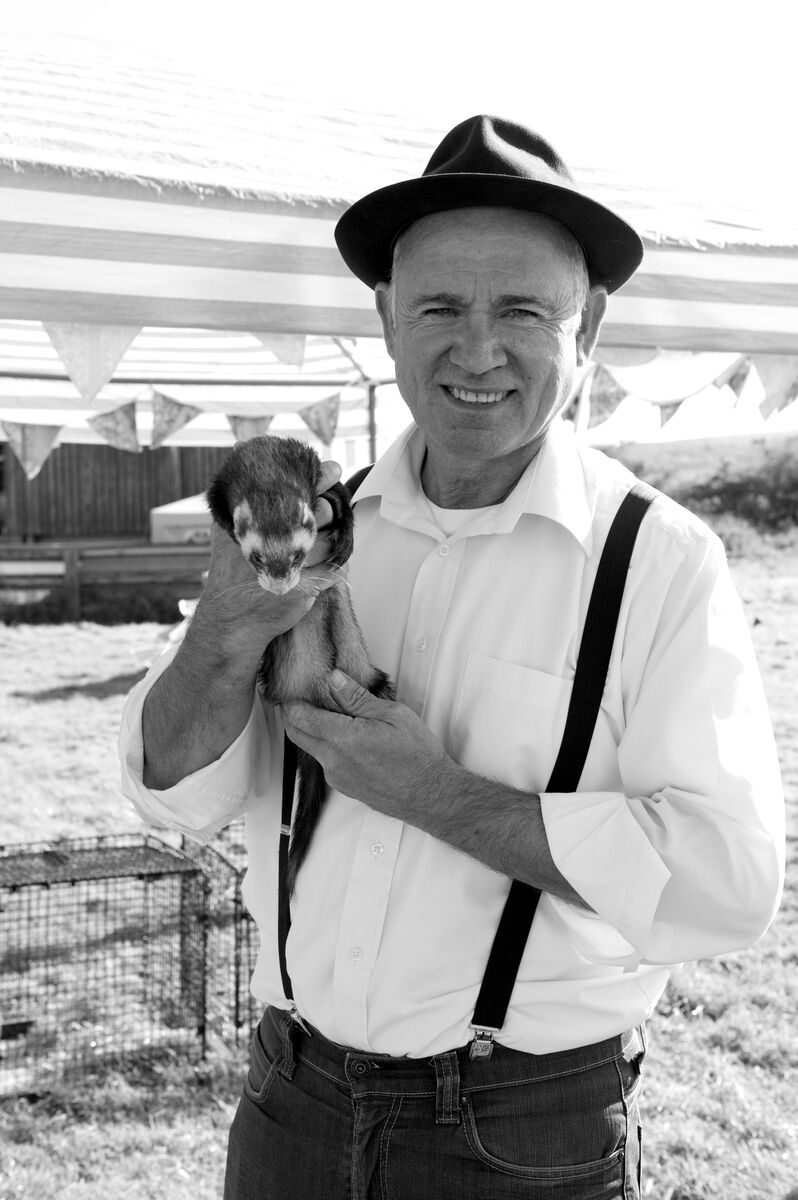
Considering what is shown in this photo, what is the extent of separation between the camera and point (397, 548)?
1.94 m

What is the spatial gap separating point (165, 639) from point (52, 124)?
8429mm

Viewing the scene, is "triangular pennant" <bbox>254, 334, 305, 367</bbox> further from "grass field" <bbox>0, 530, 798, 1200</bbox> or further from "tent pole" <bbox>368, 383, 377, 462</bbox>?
"tent pole" <bbox>368, 383, 377, 462</bbox>

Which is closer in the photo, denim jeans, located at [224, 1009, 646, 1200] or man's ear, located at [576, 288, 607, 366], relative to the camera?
denim jeans, located at [224, 1009, 646, 1200]

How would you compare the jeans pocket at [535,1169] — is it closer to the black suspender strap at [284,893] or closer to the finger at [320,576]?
the black suspender strap at [284,893]

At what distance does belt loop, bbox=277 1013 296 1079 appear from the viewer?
1.78 metres

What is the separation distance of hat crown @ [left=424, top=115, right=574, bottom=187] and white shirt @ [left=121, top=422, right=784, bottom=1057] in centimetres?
45

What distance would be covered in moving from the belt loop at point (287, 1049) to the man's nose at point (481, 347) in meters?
1.17

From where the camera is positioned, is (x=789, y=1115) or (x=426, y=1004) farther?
(x=789, y=1115)

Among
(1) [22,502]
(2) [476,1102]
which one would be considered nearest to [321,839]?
(2) [476,1102]

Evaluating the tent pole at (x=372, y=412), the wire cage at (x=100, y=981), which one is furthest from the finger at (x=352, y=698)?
the tent pole at (x=372, y=412)

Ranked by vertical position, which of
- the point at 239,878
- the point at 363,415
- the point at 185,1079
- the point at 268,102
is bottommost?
the point at 185,1079

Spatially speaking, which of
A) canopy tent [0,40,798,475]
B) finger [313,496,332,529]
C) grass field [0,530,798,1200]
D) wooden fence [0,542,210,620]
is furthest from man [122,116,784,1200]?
wooden fence [0,542,210,620]

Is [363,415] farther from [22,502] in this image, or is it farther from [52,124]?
[22,502]

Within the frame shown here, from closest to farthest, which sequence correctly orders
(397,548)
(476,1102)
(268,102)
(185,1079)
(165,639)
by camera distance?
1. (476,1102)
2. (397,548)
3. (268,102)
4. (185,1079)
5. (165,639)
